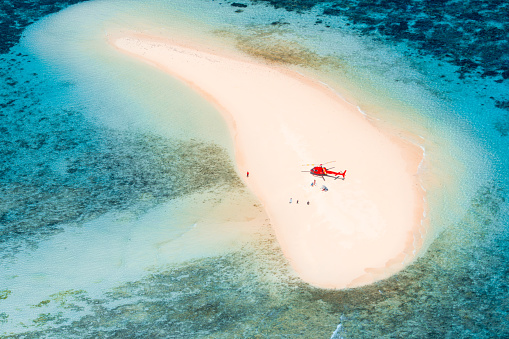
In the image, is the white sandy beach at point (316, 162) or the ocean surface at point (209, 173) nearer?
the ocean surface at point (209, 173)

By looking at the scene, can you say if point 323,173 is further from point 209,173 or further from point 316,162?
point 209,173

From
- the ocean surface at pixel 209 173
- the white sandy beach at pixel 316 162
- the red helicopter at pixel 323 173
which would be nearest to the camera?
the ocean surface at pixel 209 173

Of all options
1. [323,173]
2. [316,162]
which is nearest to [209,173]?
[316,162]

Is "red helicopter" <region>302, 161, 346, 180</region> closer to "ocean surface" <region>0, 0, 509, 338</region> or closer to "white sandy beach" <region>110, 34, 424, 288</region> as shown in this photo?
"white sandy beach" <region>110, 34, 424, 288</region>

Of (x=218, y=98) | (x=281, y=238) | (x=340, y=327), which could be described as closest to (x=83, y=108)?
(x=218, y=98)

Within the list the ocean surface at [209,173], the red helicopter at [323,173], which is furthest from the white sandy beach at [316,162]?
the ocean surface at [209,173]

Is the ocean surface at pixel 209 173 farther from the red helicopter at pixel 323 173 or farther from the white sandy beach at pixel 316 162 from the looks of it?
the red helicopter at pixel 323 173

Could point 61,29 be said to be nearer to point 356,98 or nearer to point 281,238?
point 356,98
